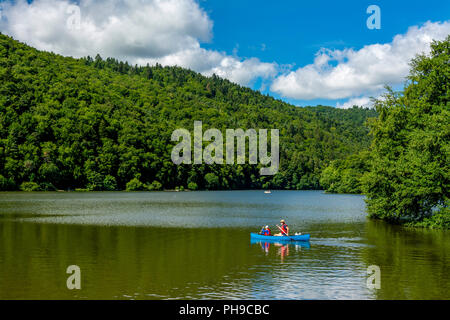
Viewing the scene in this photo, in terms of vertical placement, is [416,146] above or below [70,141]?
below

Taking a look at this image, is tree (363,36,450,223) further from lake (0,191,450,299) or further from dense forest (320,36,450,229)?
lake (0,191,450,299)

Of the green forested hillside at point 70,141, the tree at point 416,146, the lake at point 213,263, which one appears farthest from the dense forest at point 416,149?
the green forested hillside at point 70,141

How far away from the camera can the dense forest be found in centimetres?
4228

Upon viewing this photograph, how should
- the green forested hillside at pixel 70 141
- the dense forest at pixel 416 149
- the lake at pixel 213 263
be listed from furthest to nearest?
the green forested hillside at pixel 70 141 < the dense forest at pixel 416 149 < the lake at pixel 213 263

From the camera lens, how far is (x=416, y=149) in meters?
44.7

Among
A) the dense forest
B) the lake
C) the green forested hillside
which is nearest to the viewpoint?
the lake

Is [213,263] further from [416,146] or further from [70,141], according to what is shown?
[70,141]

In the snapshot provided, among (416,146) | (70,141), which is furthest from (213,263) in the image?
(70,141)

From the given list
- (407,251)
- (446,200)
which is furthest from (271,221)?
(407,251)

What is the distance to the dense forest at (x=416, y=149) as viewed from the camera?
42.3 m

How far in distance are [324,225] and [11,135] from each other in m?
118

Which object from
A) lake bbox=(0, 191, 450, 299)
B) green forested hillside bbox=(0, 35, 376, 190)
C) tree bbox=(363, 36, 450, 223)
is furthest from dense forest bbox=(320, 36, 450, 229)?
green forested hillside bbox=(0, 35, 376, 190)

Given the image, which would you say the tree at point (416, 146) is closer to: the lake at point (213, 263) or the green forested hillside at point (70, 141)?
the lake at point (213, 263)

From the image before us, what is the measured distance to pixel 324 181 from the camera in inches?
7323
